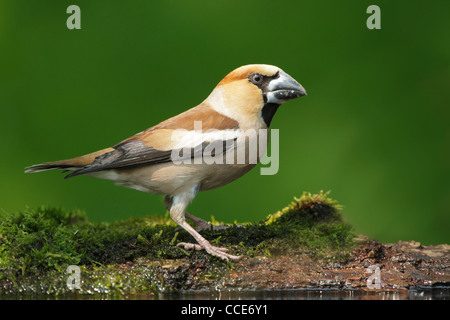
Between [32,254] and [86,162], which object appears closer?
[32,254]

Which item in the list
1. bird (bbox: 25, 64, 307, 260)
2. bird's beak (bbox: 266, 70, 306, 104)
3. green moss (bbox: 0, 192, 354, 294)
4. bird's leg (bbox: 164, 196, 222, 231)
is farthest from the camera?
bird's leg (bbox: 164, 196, 222, 231)

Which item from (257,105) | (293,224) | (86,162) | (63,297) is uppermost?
(257,105)

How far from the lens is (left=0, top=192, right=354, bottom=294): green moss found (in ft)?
15.1

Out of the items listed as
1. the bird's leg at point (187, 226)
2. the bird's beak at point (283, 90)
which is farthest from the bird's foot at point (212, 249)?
the bird's beak at point (283, 90)

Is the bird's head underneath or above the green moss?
above

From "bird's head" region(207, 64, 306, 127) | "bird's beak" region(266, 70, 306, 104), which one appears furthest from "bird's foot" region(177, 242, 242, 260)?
Answer: "bird's beak" region(266, 70, 306, 104)

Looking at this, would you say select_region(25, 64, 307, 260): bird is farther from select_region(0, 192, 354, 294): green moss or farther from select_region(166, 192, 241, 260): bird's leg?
select_region(0, 192, 354, 294): green moss

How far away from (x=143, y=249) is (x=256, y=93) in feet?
6.23

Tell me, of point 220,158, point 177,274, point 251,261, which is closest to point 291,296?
point 251,261

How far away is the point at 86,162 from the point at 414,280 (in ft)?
10.6

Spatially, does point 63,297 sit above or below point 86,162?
below

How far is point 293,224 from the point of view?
5.43m

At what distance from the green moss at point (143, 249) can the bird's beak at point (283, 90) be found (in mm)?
1009

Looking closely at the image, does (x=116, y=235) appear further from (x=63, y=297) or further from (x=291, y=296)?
(x=291, y=296)
